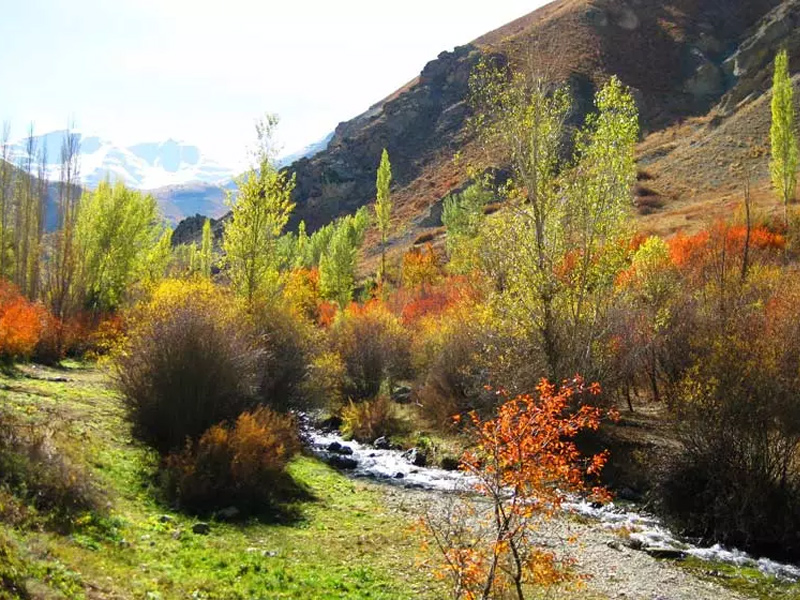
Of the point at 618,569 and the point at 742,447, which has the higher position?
the point at 742,447

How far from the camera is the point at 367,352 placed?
26.2m

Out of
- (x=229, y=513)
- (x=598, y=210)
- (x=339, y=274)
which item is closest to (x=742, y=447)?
(x=598, y=210)

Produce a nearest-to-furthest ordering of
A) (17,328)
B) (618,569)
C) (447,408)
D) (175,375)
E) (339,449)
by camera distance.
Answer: (618,569) → (175,375) → (339,449) → (447,408) → (17,328)

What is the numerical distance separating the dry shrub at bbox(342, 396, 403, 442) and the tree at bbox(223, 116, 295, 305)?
601 centimetres

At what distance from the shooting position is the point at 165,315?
14766 mm

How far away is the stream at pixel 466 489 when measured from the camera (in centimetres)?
1137

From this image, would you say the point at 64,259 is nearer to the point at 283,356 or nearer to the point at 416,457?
the point at 283,356

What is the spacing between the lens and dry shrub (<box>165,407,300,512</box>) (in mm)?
12062

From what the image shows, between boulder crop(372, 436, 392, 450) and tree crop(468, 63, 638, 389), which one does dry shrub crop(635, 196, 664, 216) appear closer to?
tree crop(468, 63, 638, 389)

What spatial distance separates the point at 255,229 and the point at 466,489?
40.2 feet

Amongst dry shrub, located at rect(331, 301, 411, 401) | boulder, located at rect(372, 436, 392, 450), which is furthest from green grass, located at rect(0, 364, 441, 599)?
dry shrub, located at rect(331, 301, 411, 401)

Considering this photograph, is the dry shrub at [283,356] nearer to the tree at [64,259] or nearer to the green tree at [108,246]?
the tree at [64,259]

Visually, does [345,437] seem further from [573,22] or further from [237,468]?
[573,22]

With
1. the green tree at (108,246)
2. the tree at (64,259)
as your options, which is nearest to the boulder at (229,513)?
the tree at (64,259)
